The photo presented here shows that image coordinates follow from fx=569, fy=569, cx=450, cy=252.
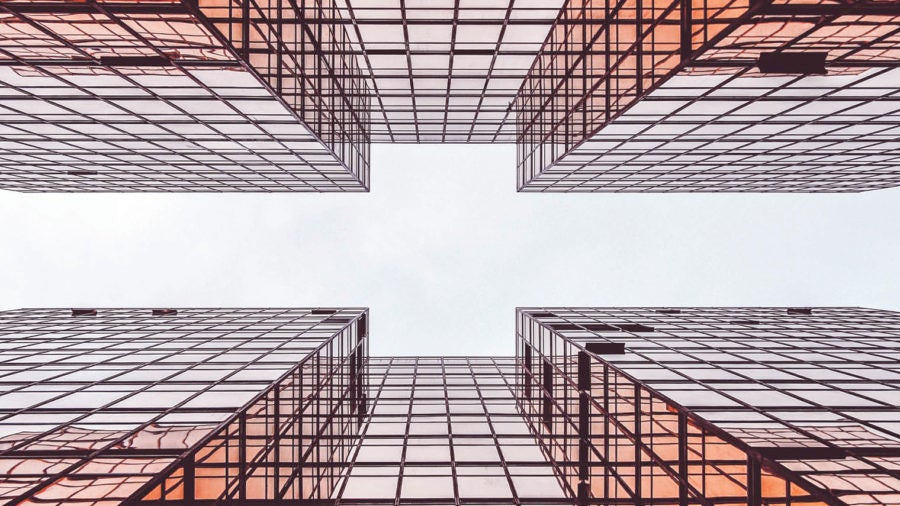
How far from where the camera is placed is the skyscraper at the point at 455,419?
13094 millimetres

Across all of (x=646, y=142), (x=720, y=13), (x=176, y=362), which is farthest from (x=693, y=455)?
(x=176, y=362)

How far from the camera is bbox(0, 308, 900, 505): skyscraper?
1309 cm

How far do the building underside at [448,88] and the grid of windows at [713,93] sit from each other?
0.34 feet

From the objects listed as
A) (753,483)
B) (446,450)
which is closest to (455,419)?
(446,450)

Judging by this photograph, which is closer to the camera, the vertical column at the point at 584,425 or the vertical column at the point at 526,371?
the vertical column at the point at 584,425

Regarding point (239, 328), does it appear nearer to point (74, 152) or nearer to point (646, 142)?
point (74, 152)

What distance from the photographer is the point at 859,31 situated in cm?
1517

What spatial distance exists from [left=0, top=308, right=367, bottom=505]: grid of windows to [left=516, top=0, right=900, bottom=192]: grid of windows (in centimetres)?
1658

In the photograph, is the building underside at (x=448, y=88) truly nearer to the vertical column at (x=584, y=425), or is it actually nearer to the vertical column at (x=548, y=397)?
the vertical column at (x=584, y=425)

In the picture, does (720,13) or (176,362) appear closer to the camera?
(720,13)

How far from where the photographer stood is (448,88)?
113 ft

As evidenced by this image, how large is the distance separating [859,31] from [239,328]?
100 feet

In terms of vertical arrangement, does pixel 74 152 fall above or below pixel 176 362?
above

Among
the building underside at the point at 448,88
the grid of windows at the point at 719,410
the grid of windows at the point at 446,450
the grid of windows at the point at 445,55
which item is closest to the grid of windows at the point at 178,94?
the building underside at the point at 448,88
